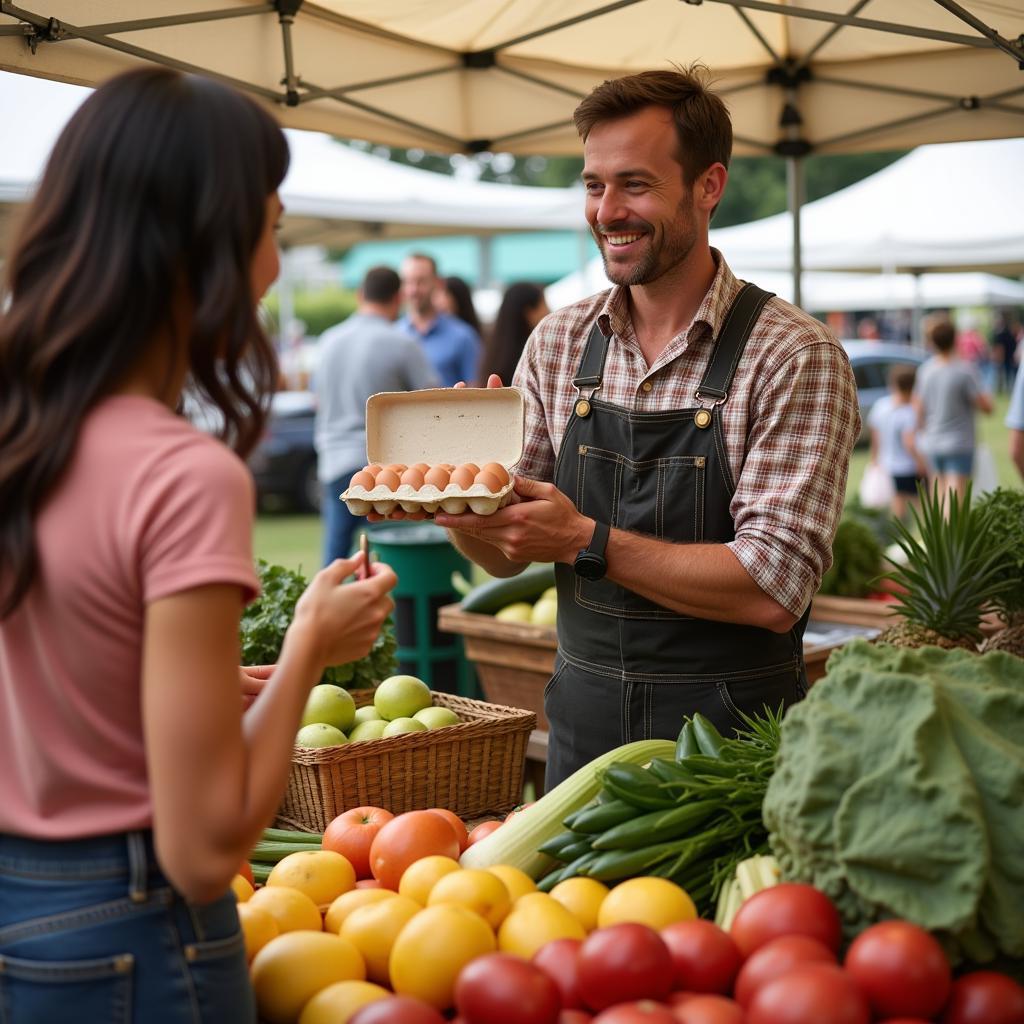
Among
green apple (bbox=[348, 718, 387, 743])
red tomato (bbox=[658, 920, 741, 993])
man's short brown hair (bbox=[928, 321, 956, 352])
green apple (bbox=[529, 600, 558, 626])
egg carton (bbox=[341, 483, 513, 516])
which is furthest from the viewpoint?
man's short brown hair (bbox=[928, 321, 956, 352])

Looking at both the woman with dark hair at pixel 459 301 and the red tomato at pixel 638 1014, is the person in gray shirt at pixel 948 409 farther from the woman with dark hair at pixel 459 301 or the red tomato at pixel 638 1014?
the red tomato at pixel 638 1014

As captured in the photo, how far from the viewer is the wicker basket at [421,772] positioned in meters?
2.75

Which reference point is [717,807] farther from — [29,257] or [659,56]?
[659,56]

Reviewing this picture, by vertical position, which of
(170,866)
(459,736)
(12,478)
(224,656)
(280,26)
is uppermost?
(280,26)

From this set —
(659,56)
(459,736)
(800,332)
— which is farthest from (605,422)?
(659,56)

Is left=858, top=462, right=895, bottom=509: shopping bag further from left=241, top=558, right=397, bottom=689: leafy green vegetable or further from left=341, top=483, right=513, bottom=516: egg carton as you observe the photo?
left=341, top=483, right=513, bottom=516: egg carton

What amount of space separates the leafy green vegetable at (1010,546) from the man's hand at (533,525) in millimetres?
1903

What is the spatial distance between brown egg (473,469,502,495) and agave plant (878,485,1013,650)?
6.06 feet

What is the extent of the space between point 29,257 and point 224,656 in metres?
0.49

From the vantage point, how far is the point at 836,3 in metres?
4.19

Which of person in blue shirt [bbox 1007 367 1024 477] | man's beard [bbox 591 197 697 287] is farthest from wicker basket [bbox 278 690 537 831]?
person in blue shirt [bbox 1007 367 1024 477]

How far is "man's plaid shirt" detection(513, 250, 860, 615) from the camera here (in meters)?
2.69

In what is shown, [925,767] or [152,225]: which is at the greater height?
[152,225]

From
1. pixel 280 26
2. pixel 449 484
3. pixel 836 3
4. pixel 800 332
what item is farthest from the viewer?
pixel 836 3
